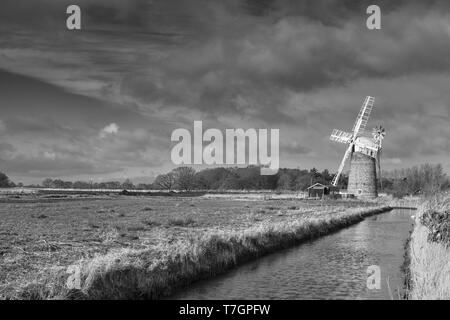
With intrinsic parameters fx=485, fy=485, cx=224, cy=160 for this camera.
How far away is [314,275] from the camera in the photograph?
2180 centimetres

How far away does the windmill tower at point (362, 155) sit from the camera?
8956cm

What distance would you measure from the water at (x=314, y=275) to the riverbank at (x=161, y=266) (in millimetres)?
577

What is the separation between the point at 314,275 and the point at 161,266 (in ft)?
24.8

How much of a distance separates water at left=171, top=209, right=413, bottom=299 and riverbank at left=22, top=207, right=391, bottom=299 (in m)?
0.58

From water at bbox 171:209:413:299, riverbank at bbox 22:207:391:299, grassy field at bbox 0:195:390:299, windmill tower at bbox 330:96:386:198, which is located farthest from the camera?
windmill tower at bbox 330:96:386:198

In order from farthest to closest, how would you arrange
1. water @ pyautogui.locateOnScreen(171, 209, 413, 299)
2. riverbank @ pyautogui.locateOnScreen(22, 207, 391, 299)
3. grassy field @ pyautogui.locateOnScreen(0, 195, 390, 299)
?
water @ pyautogui.locateOnScreen(171, 209, 413, 299), riverbank @ pyautogui.locateOnScreen(22, 207, 391, 299), grassy field @ pyautogui.locateOnScreen(0, 195, 390, 299)

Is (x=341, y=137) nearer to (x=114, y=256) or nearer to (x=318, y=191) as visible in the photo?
(x=318, y=191)

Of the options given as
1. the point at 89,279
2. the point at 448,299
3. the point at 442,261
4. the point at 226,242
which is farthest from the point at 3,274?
the point at 442,261

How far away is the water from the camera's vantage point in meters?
18.0

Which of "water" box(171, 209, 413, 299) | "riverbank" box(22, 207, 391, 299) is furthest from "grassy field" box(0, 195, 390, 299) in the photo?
"water" box(171, 209, 413, 299)

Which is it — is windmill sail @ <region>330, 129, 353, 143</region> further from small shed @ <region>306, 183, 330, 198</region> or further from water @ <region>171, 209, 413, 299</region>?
water @ <region>171, 209, 413, 299</region>

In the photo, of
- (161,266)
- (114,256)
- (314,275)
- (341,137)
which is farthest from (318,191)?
(114,256)

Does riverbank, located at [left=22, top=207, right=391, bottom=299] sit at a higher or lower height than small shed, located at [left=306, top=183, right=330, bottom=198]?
lower
